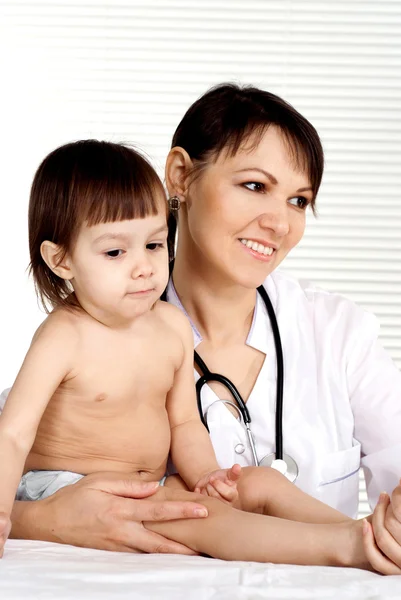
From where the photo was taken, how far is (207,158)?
197 centimetres

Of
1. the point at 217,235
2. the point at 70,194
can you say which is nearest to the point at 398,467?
the point at 217,235

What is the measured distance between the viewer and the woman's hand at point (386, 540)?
4.03 feet

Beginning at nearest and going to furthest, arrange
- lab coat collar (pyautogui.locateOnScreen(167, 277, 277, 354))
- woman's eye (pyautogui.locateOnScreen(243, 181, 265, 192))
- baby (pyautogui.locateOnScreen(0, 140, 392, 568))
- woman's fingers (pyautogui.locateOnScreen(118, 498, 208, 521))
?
woman's fingers (pyautogui.locateOnScreen(118, 498, 208, 521))
baby (pyautogui.locateOnScreen(0, 140, 392, 568))
woman's eye (pyautogui.locateOnScreen(243, 181, 265, 192))
lab coat collar (pyautogui.locateOnScreen(167, 277, 277, 354))

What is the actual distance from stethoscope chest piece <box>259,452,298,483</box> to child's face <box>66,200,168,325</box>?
0.43 m

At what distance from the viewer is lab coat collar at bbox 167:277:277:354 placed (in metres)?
2.03

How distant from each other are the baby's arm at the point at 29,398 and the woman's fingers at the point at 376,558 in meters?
0.52

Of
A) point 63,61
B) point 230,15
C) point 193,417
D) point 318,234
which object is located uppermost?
point 230,15

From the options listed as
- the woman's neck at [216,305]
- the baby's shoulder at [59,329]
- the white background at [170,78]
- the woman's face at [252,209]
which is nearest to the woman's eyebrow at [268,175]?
the woman's face at [252,209]

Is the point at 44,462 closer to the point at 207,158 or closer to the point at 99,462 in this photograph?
the point at 99,462

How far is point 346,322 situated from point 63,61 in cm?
221

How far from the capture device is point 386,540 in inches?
48.4

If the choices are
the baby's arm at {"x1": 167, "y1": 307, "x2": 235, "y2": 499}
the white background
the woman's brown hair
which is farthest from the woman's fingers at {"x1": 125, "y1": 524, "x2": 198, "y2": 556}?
the white background

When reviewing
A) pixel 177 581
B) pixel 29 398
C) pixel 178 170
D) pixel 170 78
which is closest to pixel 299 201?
pixel 178 170

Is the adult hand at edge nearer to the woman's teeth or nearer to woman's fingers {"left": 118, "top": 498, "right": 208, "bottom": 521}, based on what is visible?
woman's fingers {"left": 118, "top": 498, "right": 208, "bottom": 521}
